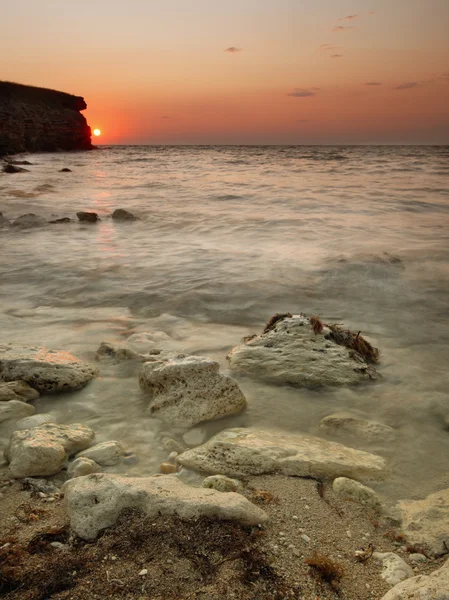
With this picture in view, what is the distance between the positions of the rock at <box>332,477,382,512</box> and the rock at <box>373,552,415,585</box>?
0.34 meters

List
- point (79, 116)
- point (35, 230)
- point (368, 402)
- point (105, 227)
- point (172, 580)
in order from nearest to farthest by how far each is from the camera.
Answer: point (172, 580) → point (368, 402) → point (35, 230) → point (105, 227) → point (79, 116)

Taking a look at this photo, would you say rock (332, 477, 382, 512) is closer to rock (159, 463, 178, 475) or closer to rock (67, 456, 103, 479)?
rock (159, 463, 178, 475)

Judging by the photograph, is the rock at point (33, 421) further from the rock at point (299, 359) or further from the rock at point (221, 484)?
the rock at point (299, 359)

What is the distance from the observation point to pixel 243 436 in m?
2.63

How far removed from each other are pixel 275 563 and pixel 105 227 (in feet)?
32.6

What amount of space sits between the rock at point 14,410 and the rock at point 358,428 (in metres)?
1.88

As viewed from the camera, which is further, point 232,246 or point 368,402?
point 232,246

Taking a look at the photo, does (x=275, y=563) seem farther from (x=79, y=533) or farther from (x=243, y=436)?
(x=243, y=436)

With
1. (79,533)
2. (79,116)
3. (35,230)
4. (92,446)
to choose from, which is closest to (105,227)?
(35,230)

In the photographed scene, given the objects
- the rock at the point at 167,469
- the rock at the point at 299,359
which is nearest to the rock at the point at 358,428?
the rock at the point at 299,359

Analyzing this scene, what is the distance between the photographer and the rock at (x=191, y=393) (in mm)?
2902

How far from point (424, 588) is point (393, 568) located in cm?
31

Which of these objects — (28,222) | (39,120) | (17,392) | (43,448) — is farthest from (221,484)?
(39,120)

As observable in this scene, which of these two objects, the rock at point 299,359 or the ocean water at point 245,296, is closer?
the ocean water at point 245,296
